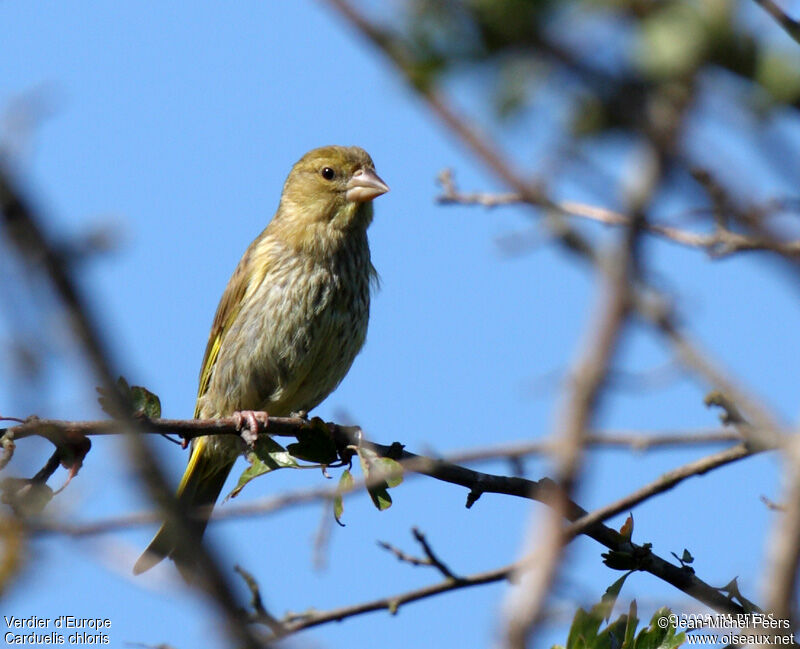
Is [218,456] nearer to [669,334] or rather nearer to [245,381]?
[245,381]

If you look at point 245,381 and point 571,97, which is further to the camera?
point 245,381

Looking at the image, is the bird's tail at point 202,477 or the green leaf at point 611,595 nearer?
the green leaf at point 611,595

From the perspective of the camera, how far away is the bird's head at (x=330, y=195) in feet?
19.9

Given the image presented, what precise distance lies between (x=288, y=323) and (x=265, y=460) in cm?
177

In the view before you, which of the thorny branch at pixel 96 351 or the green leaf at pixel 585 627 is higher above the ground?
the green leaf at pixel 585 627

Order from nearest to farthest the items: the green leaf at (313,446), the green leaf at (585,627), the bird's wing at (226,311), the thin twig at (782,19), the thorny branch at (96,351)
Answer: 1. the thorny branch at (96,351)
2. the thin twig at (782,19)
3. the green leaf at (585,627)
4. the green leaf at (313,446)
5. the bird's wing at (226,311)

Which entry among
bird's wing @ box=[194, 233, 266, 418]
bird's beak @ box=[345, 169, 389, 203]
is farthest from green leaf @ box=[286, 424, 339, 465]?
bird's beak @ box=[345, 169, 389, 203]

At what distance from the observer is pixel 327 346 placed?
5.52 m

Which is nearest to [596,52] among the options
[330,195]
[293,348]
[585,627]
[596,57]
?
[596,57]

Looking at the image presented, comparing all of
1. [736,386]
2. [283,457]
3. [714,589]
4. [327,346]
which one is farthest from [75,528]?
[327,346]

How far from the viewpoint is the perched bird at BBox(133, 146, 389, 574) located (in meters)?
5.51

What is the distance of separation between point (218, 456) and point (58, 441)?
8.30ft

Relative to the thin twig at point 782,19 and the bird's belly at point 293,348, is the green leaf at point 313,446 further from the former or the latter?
the thin twig at point 782,19

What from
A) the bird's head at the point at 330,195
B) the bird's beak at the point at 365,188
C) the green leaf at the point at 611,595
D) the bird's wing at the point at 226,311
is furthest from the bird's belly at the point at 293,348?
the green leaf at the point at 611,595
